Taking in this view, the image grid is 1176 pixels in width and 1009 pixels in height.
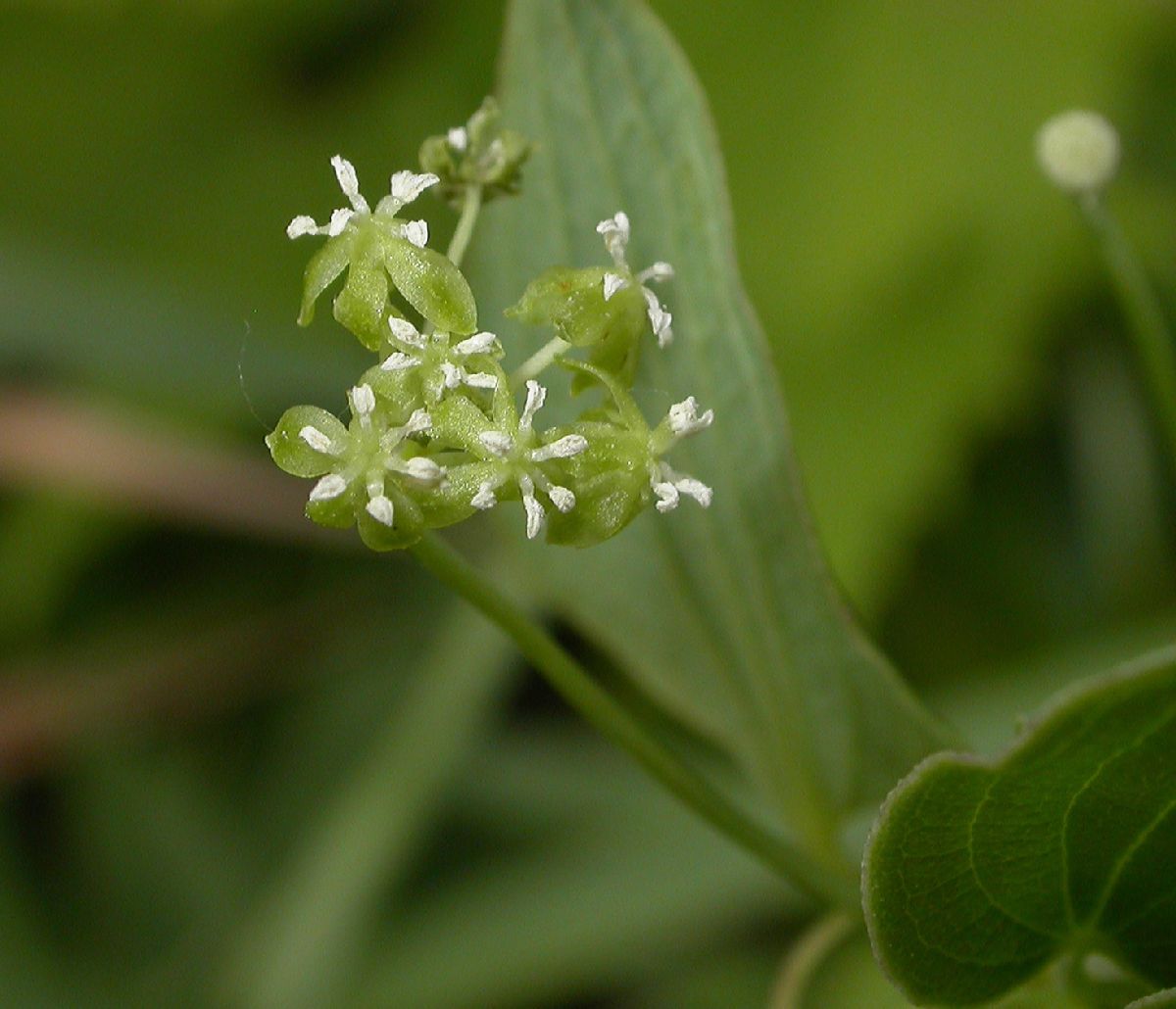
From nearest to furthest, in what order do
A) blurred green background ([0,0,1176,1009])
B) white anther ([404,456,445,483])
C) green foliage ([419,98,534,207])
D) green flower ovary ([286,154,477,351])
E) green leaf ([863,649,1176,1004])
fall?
green leaf ([863,649,1176,1004])
white anther ([404,456,445,483])
green flower ovary ([286,154,477,351])
green foliage ([419,98,534,207])
blurred green background ([0,0,1176,1009])

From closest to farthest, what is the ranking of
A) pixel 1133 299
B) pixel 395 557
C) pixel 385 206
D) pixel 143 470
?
pixel 385 206 < pixel 1133 299 < pixel 143 470 < pixel 395 557

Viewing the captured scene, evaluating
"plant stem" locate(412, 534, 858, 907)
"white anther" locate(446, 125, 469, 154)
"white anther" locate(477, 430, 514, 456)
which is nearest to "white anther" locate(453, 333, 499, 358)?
"white anther" locate(477, 430, 514, 456)

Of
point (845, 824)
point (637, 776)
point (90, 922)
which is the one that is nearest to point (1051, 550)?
point (637, 776)

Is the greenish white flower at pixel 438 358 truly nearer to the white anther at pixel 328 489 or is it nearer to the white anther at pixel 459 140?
the white anther at pixel 328 489

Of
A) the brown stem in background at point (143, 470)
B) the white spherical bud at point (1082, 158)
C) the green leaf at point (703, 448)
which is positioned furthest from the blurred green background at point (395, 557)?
the white spherical bud at point (1082, 158)

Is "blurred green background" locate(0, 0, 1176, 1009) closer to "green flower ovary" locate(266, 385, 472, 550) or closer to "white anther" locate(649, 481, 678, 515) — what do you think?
"white anther" locate(649, 481, 678, 515)

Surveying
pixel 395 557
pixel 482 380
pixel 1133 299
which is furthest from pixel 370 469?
pixel 395 557

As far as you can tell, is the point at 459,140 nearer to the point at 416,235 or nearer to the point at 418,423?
the point at 416,235
